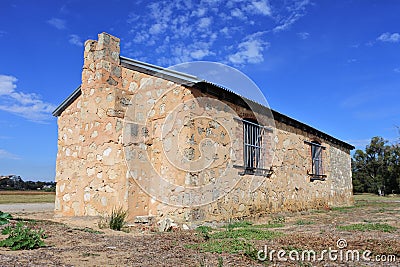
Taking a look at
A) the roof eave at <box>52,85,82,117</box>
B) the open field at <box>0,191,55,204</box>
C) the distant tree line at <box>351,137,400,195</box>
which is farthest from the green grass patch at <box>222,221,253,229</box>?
the distant tree line at <box>351,137,400,195</box>

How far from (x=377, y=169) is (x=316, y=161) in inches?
1397

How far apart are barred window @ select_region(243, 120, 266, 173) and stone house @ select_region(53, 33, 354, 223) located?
3cm

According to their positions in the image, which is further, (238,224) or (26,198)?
(26,198)

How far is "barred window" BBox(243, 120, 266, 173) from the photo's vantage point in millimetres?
10000

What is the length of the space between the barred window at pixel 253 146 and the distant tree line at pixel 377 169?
117 feet

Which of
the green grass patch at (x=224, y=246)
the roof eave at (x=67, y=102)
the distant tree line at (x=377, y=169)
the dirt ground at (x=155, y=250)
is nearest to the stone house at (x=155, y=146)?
the roof eave at (x=67, y=102)

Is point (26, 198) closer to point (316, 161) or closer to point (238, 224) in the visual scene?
point (316, 161)

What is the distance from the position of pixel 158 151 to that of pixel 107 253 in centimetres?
424

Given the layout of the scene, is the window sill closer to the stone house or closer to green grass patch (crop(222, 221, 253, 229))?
the stone house

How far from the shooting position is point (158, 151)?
8781 mm

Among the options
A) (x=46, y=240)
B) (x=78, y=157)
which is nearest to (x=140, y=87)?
(x=78, y=157)

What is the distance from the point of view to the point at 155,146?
8.86 meters

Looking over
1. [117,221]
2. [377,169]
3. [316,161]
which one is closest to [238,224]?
[117,221]

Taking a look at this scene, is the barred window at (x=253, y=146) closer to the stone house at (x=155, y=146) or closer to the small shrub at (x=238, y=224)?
the stone house at (x=155, y=146)
